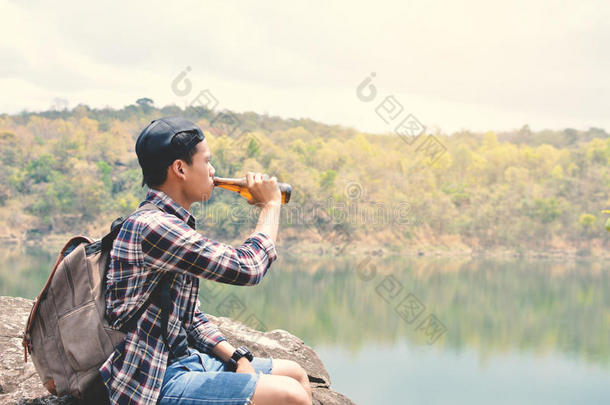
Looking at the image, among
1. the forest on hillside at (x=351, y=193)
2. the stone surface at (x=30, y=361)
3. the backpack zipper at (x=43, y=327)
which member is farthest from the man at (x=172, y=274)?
the forest on hillside at (x=351, y=193)

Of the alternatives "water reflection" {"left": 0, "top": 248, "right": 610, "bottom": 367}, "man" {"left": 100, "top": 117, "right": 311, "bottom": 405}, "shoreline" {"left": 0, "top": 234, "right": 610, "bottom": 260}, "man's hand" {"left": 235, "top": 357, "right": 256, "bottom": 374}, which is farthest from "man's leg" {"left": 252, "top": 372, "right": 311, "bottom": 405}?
"shoreline" {"left": 0, "top": 234, "right": 610, "bottom": 260}

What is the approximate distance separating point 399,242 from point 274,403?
24.1 metres

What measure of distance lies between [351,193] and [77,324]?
24.0 meters

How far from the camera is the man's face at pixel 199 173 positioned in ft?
4.29

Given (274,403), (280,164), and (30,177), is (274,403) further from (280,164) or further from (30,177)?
(30,177)

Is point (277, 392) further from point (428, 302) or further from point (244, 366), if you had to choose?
point (428, 302)

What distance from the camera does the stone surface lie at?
1598mm

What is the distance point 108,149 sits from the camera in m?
27.6

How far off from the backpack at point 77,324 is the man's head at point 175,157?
3.1 inches

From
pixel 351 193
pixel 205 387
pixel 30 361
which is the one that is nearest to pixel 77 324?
pixel 205 387

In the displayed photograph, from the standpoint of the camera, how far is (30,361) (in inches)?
72.6

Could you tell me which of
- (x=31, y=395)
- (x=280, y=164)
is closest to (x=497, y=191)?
(x=280, y=164)

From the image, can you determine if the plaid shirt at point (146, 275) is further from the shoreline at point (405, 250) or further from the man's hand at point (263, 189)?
the shoreline at point (405, 250)

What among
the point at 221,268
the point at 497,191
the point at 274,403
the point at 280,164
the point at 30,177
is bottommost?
the point at 30,177
